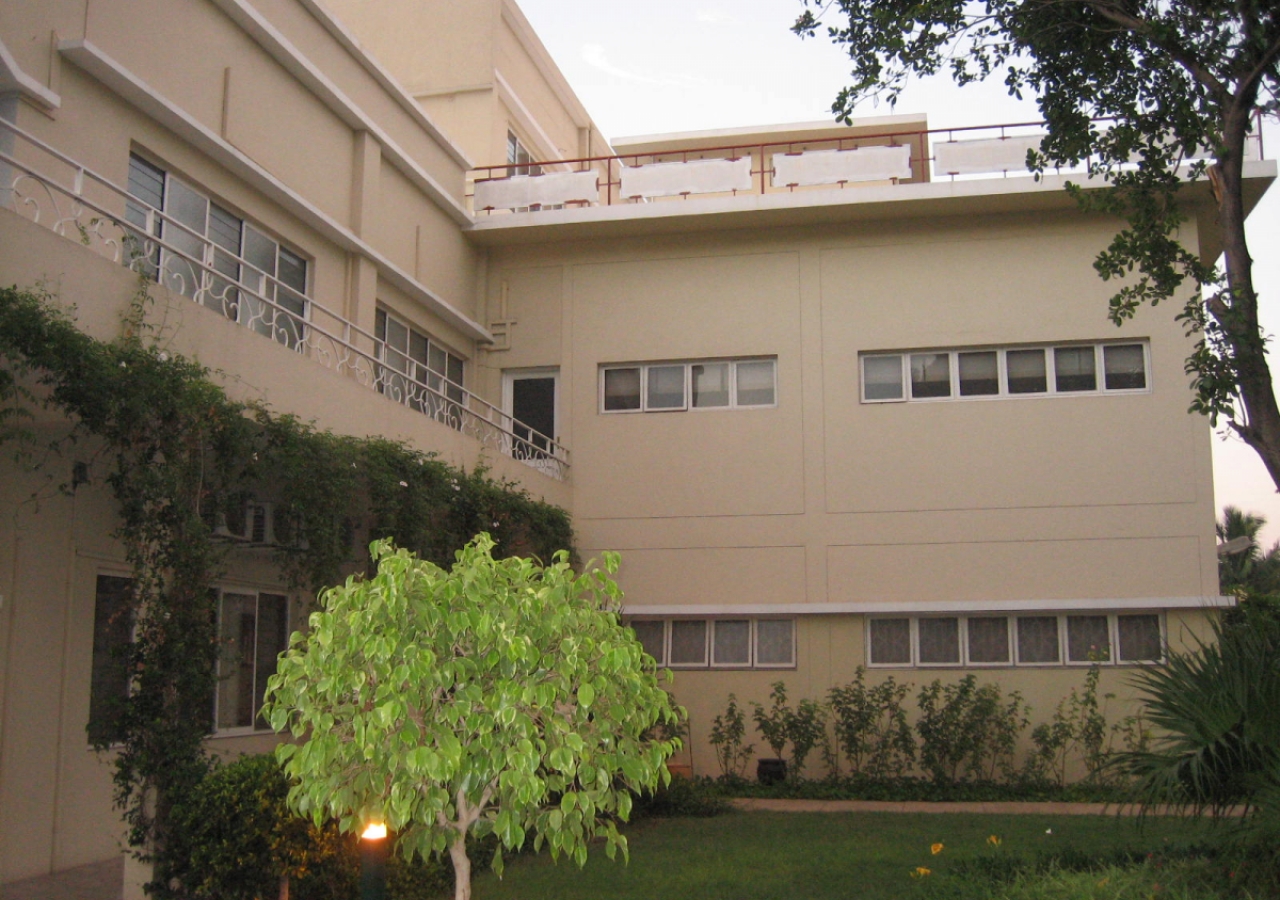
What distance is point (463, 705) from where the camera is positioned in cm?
516

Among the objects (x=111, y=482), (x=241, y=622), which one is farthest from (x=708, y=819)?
(x=111, y=482)

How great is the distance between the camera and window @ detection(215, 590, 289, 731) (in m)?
12.1

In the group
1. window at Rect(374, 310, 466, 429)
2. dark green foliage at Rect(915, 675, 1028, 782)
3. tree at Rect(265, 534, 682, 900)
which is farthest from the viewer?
dark green foliage at Rect(915, 675, 1028, 782)

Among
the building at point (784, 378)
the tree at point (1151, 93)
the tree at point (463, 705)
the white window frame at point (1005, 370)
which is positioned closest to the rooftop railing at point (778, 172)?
the building at point (784, 378)

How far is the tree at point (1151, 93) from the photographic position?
8.84 meters

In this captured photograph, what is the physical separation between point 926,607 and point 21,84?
37.7 ft

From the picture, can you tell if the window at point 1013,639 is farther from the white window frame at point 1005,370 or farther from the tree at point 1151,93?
the tree at point 1151,93

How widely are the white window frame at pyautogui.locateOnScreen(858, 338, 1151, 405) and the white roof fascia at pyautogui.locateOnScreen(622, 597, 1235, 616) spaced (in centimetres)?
264

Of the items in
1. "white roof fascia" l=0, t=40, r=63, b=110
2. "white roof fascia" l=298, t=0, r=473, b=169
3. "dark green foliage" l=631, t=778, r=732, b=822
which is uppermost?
"white roof fascia" l=298, t=0, r=473, b=169

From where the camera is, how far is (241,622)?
40.7 feet

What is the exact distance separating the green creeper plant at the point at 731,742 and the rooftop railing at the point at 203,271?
12.8 feet

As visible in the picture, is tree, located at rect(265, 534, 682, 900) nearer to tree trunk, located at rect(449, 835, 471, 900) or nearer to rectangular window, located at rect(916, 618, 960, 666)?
tree trunk, located at rect(449, 835, 471, 900)

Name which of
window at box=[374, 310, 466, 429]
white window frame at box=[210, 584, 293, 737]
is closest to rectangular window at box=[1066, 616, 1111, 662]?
→ window at box=[374, 310, 466, 429]

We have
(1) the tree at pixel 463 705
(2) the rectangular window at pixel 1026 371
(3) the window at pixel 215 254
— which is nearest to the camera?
(1) the tree at pixel 463 705
